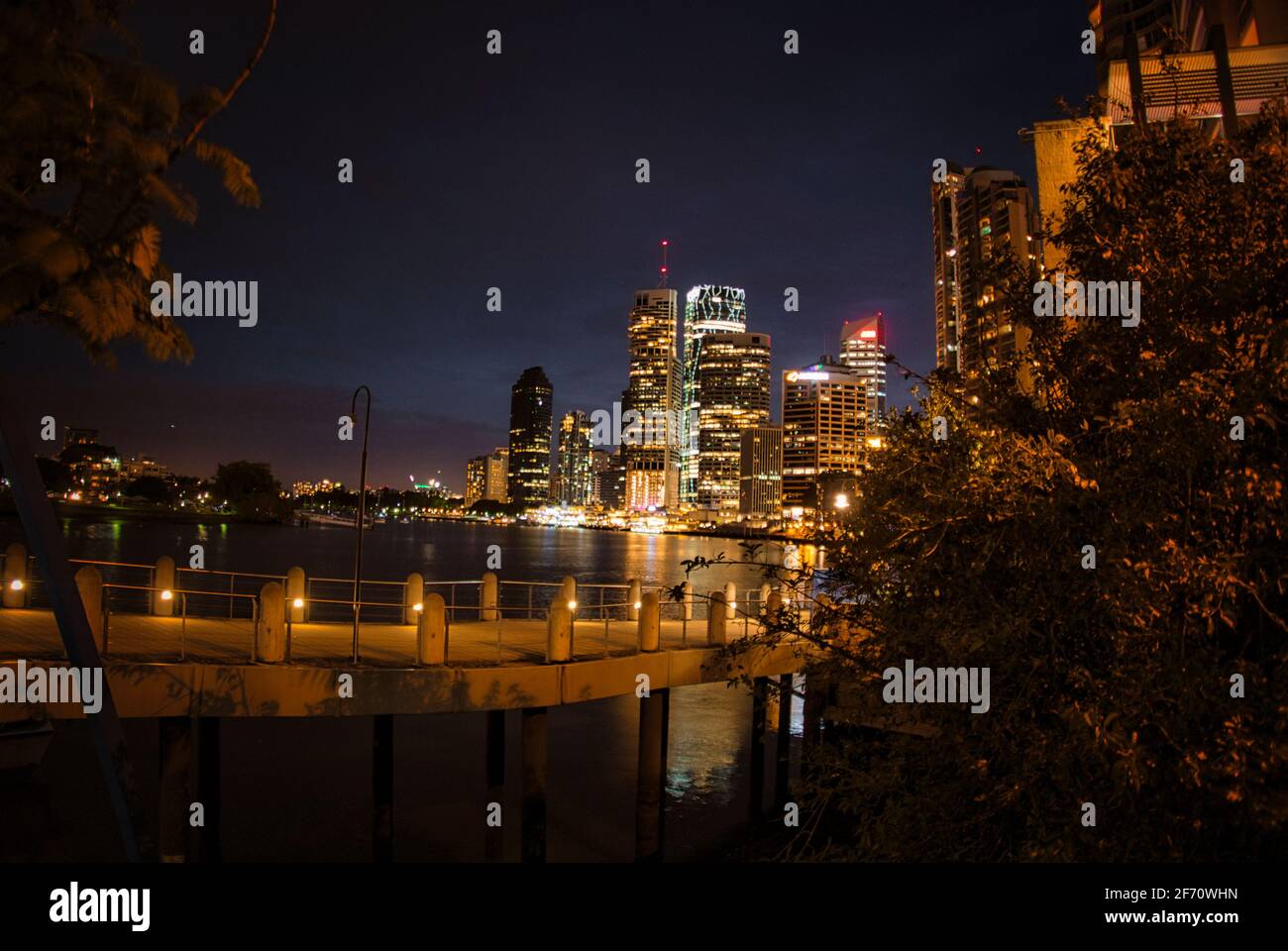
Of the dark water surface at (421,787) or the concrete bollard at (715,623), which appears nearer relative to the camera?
the concrete bollard at (715,623)

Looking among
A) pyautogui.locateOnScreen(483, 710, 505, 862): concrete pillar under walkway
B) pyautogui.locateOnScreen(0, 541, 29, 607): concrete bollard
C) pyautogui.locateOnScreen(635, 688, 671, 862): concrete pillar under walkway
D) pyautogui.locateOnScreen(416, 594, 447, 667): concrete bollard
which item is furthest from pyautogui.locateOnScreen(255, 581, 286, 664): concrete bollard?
pyautogui.locateOnScreen(635, 688, 671, 862): concrete pillar under walkway

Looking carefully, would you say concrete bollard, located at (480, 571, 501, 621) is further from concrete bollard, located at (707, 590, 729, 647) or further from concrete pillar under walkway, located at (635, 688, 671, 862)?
concrete bollard, located at (707, 590, 729, 647)

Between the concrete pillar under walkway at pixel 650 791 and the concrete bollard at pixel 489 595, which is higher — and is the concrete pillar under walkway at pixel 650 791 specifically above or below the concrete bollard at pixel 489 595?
below

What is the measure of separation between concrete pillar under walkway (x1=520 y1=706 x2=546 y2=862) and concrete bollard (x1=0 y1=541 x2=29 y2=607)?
1066cm

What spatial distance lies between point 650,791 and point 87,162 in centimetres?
1489

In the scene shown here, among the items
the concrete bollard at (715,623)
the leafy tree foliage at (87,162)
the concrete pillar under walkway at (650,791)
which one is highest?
the leafy tree foliage at (87,162)

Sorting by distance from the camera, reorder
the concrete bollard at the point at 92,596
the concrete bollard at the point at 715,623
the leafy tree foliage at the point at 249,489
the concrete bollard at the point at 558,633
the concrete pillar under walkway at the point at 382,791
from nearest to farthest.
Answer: the concrete bollard at the point at 92,596 < the concrete bollard at the point at 558,633 < the concrete pillar under walkway at the point at 382,791 < the concrete bollard at the point at 715,623 < the leafy tree foliage at the point at 249,489

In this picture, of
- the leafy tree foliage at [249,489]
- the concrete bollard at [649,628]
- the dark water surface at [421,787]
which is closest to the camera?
the concrete bollard at [649,628]

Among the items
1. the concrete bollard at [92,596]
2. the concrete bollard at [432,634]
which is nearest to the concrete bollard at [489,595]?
the concrete bollard at [432,634]

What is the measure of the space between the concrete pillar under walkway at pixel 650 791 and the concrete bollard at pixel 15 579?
12957 mm

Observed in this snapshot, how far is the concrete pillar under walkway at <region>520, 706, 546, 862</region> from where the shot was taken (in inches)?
627

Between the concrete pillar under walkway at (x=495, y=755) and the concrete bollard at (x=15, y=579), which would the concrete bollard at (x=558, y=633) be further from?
the concrete bollard at (x=15, y=579)

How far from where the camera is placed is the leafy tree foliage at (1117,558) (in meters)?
6.18

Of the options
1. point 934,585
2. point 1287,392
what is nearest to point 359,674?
point 934,585
